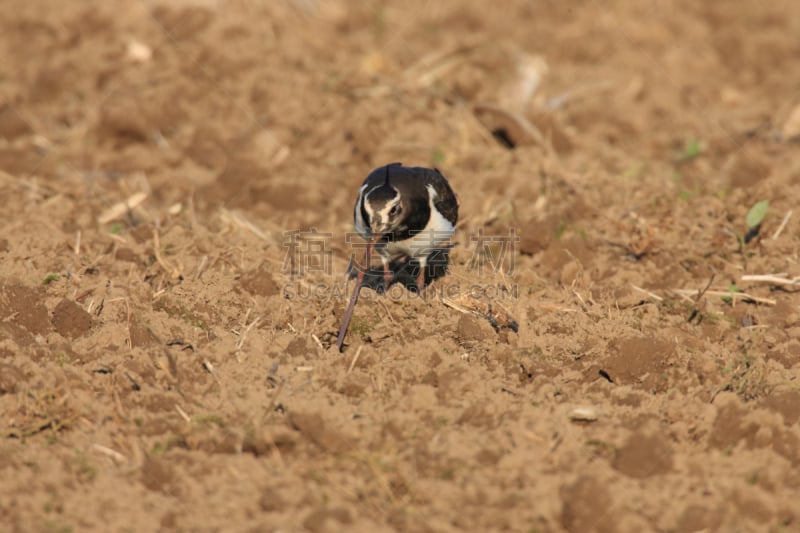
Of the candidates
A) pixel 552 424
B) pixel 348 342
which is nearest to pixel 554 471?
pixel 552 424

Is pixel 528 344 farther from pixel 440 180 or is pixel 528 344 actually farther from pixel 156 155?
Answer: pixel 156 155

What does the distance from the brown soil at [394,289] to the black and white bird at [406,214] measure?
0.43 metres

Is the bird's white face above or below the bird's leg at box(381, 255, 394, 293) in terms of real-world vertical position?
above

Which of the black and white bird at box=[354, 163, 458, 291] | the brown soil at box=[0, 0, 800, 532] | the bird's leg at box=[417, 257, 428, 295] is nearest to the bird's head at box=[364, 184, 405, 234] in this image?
the black and white bird at box=[354, 163, 458, 291]

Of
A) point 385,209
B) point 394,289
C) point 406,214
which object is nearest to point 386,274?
point 394,289

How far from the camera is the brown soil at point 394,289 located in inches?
188

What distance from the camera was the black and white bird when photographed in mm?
6473

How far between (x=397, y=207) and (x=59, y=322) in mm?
2547

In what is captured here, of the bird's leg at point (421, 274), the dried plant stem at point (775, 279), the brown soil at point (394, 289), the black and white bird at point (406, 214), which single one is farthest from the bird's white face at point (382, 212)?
the dried plant stem at point (775, 279)

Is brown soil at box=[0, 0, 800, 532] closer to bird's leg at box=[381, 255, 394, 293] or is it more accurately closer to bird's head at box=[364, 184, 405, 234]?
bird's leg at box=[381, 255, 394, 293]

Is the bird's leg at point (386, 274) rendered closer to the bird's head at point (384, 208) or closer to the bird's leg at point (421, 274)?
the bird's leg at point (421, 274)

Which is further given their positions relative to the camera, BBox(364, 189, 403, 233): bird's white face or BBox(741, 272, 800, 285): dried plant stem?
BBox(741, 272, 800, 285): dried plant stem

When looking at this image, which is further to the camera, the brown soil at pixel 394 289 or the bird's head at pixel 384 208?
the bird's head at pixel 384 208

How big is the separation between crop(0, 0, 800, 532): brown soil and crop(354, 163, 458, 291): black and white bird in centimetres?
43
